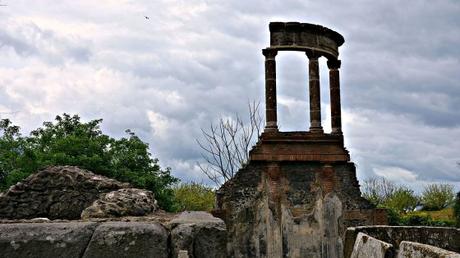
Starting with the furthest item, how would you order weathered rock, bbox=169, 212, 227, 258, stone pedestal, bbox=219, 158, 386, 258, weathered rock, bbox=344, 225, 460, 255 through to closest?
stone pedestal, bbox=219, 158, 386, 258 < weathered rock, bbox=344, 225, 460, 255 < weathered rock, bbox=169, 212, 227, 258

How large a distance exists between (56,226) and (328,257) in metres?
12.2

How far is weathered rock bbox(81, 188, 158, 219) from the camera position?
177 inches

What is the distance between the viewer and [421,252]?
287 cm

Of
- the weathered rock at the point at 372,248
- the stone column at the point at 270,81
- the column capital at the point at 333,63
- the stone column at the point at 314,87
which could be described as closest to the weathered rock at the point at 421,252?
the weathered rock at the point at 372,248

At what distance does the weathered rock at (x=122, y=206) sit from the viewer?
14.7 ft

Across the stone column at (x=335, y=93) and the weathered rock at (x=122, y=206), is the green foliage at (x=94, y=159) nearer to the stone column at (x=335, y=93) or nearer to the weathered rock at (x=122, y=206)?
the stone column at (x=335, y=93)

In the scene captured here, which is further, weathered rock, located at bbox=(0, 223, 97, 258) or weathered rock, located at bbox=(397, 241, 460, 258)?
weathered rock, located at bbox=(0, 223, 97, 258)

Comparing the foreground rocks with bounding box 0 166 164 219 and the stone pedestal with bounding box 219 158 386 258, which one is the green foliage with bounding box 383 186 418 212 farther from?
the foreground rocks with bounding box 0 166 164 219

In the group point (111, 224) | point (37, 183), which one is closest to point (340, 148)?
point (37, 183)

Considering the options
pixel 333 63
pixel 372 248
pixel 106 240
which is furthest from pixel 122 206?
pixel 333 63

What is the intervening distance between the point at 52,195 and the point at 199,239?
273 cm

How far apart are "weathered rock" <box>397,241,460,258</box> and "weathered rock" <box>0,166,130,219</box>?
346cm

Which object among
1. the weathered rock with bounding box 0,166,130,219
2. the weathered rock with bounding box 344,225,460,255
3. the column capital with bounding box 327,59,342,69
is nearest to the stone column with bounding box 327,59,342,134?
the column capital with bounding box 327,59,342,69

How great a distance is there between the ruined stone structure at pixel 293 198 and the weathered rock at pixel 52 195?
8.72 m
